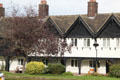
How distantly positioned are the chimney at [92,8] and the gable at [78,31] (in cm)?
311

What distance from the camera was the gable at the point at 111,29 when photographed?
47781 mm

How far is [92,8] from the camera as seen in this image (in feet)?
170

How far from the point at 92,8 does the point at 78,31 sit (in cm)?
432

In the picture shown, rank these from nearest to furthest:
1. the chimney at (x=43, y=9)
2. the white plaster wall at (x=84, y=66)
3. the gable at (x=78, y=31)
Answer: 1. the gable at (x=78, y=31)
2. the white plaster wall at (x=84, y=66)
3. the chimney at (x=43, y=9)

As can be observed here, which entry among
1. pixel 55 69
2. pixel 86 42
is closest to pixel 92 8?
pixel 86 42

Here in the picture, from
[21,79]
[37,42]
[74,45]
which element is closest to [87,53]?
[74,45]

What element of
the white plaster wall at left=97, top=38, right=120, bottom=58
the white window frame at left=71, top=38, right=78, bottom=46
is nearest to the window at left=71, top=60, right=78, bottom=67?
the white window frame at left=71, top=38, right=78, bottom=46

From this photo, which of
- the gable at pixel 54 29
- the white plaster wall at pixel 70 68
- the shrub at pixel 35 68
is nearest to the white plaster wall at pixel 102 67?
the white plaster wall at pixel 70 68

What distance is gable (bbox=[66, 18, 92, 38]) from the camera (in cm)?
4984

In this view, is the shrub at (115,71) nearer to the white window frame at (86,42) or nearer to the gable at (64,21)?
the white window frame at (86,42)

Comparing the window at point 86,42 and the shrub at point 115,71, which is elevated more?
the window at point 86,42

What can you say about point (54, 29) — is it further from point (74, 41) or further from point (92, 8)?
point (92, 8)

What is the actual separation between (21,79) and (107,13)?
25.8 metres

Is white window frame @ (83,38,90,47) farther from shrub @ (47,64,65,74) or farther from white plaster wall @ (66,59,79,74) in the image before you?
shrub @ (47,64,65,74)
